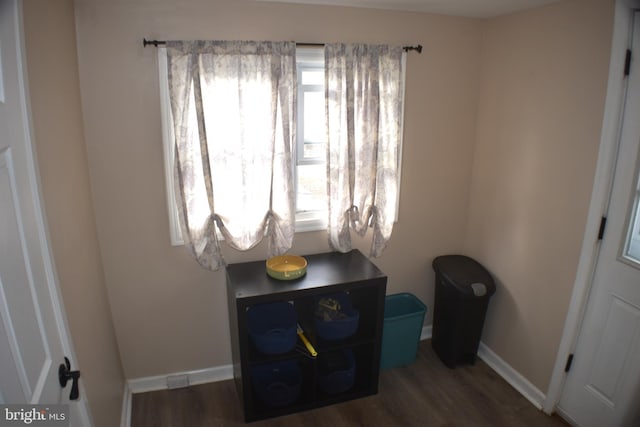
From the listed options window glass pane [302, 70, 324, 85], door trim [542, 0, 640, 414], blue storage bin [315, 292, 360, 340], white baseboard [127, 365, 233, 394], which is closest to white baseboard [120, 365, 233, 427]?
white baseboard [127, 365, 233, 394]

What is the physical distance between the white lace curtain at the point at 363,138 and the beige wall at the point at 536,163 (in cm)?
69

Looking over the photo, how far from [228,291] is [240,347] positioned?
381 millimetres

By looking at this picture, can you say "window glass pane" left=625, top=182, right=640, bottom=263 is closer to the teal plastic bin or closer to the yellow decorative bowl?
the teal plastic bin

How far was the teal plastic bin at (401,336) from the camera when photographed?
2.75m

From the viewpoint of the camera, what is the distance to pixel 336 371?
8.29ft

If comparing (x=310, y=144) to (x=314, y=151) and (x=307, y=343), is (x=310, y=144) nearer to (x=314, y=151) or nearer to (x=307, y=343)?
(x=314, y=151)

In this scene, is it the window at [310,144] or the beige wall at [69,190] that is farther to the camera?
the window at [310,144]

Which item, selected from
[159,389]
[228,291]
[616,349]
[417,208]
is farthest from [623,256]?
[159,389]

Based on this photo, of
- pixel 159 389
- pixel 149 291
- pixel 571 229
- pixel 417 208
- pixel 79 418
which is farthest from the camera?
pixel 417 208

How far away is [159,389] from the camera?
2.63 meters

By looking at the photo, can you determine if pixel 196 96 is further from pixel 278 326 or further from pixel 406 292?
pixel 406 292

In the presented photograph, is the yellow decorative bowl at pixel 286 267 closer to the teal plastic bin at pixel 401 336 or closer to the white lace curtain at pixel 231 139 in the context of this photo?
the white lace curtain at pixel 231 139

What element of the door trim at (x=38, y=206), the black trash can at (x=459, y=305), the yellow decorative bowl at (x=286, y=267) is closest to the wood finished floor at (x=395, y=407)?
the black trash can at (x=459, y=305)

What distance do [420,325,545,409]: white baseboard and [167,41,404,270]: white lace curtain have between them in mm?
1295
